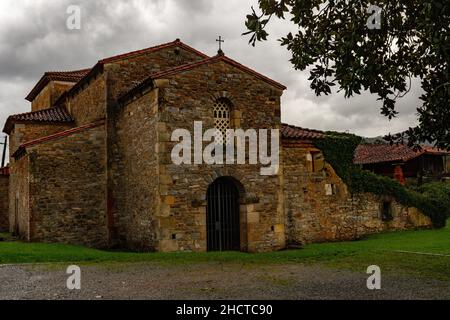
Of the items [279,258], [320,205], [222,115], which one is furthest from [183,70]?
[320,205]

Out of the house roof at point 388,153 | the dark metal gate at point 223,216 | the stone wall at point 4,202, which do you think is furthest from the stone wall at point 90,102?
the house roof at point 388,153

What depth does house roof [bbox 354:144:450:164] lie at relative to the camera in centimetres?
3481

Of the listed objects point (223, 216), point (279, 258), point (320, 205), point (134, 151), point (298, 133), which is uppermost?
point (298, 133)

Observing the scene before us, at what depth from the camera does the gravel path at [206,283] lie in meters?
8.51

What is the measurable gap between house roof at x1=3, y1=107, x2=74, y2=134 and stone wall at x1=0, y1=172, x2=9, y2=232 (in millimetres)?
3080

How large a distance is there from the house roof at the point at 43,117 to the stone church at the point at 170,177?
67.4 inches

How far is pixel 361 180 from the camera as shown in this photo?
20547 millimetres

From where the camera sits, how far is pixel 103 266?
1205cm

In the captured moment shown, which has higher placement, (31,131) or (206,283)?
(31,131)

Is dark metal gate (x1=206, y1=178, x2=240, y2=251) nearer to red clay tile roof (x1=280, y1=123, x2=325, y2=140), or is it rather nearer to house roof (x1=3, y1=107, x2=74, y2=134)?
red clay tile roof (x1=280, y1=123, x2=325, y2=140)

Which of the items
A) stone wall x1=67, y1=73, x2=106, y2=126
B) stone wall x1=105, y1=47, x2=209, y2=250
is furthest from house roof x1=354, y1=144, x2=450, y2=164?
stone wall x1=67, y1=73, x2=106, y2=126

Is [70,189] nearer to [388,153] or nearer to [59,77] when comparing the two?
[59,77]

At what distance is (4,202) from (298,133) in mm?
15549
